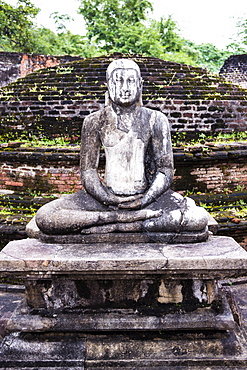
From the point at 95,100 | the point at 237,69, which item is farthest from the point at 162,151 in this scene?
the point at 237,69

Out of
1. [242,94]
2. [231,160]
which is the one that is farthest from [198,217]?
[242,94]

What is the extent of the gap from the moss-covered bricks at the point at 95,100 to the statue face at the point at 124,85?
8.56 ft

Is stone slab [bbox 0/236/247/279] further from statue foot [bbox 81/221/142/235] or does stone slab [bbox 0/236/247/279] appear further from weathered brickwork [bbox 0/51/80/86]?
weathered brickwork [bbox 0/51/80/86]

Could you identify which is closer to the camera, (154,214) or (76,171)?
(154,214)

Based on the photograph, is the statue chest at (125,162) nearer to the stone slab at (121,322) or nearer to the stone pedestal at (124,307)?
the stone pedestal at (124,307)

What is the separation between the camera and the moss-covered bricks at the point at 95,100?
5336 mm

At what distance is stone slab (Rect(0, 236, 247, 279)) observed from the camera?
90.9 inches

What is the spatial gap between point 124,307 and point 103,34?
1352cm

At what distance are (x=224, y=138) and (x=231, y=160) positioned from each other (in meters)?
0.58

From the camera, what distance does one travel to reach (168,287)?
2.48 m

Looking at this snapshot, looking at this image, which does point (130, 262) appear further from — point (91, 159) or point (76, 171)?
point (76, 171)

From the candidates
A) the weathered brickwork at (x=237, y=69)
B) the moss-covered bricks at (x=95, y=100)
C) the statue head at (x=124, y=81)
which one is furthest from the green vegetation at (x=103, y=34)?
the statue head at (x=124, y=81)

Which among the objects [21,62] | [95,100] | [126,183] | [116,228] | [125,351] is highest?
[21,62]

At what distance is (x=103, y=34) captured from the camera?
46.1 feet
